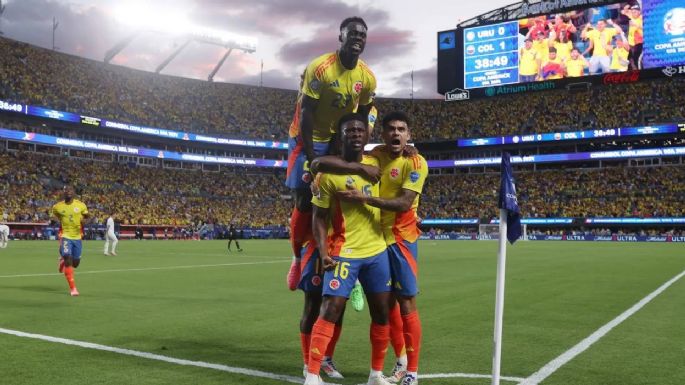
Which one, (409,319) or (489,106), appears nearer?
(409,319)

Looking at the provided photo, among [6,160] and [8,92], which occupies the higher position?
[8,92]

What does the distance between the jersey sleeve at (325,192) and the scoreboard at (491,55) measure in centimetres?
5155

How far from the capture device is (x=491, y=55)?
180 ft

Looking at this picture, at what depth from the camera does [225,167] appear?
76625mm

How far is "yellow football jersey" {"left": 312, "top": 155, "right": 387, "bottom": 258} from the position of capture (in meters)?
5.20

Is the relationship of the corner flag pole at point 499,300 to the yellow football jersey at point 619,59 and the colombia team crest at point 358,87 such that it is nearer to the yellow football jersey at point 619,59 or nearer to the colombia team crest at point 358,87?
the colombia team crest at point 358,87

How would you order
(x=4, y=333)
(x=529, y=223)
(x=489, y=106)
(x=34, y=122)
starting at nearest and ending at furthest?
(x=4, y=333) < (x=34, y=122) < (x=529, y=223) < (x=489, y=106)

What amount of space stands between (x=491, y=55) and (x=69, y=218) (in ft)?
157

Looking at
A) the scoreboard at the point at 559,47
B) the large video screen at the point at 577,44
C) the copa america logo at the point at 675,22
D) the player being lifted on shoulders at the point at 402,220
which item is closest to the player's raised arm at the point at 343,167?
the player being lifted on shoulders at the point at 402,220

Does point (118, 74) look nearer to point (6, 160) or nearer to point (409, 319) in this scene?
point (6, 160)

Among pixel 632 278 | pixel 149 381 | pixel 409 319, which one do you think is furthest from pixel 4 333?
pixel 632 278

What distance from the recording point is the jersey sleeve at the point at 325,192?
522cm

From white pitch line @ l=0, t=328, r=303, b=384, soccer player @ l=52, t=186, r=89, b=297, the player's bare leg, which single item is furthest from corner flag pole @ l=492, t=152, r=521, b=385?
soccer player @ l=52, t=186, r=89, b=297

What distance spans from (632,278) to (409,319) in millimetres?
13477
